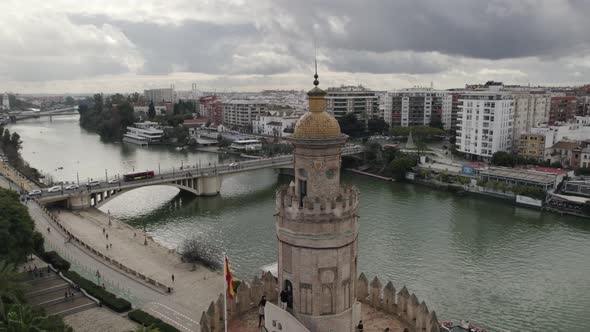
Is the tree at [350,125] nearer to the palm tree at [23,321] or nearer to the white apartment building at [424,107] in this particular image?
the white apartment building at [424,107]

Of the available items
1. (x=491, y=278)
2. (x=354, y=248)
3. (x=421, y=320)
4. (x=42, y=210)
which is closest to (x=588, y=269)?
(x=491, y=278)

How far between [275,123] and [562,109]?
1961 inches

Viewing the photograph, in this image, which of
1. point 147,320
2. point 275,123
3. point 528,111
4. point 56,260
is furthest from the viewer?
point 275,123

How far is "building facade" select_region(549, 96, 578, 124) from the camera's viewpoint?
256 feet

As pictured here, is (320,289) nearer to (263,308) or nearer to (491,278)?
(263,308)

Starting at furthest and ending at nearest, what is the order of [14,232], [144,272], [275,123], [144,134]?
[275,123] → [144,134] → [144,272] → [14,232]

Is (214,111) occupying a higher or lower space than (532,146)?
higher

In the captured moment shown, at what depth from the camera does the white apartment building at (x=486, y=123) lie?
56.1 metres

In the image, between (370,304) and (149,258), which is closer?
(370,304)

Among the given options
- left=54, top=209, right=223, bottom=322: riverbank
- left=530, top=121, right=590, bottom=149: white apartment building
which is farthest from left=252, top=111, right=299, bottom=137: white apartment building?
left=54, top=209, right=223, bottom=322: riverbank

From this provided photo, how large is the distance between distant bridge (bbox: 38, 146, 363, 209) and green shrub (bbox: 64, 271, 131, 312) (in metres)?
16.0

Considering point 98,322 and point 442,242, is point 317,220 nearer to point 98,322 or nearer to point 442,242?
point 98,322

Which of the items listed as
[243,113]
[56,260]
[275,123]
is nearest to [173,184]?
[56,260]

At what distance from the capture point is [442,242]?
103 feet
